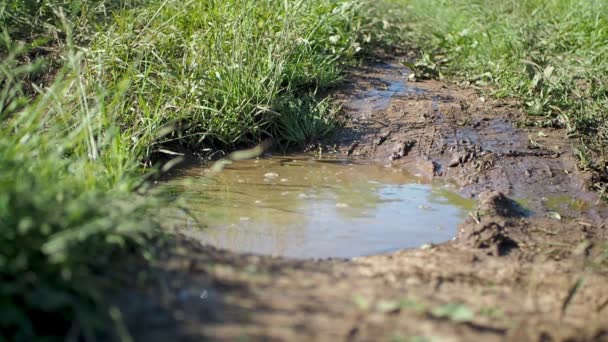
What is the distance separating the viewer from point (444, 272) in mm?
3537

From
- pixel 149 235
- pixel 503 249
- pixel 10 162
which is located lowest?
pixel 503 249

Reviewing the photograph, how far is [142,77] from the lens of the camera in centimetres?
→ 551

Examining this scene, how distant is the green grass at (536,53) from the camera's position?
6.02 metres

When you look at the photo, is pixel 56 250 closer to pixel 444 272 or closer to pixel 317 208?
pixel 444 272

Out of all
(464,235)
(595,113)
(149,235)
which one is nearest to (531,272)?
(464,235)

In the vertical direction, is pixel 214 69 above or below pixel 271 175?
above

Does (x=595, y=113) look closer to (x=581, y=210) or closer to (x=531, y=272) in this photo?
(x=581, y=210)

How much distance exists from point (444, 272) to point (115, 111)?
202 centimetres

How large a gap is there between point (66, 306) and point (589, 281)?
2346mm

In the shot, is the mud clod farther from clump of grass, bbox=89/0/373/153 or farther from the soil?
clump of grass, bbox=89/0/373/153

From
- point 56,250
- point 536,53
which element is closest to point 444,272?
point 56,250

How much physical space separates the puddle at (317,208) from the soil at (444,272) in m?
0.22

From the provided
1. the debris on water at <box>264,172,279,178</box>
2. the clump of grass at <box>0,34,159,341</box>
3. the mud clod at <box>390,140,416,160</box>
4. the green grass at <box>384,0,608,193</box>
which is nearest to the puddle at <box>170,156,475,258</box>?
the debris on water at <box>264,172,279,178</box>

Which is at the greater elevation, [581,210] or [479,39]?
[479,39]
